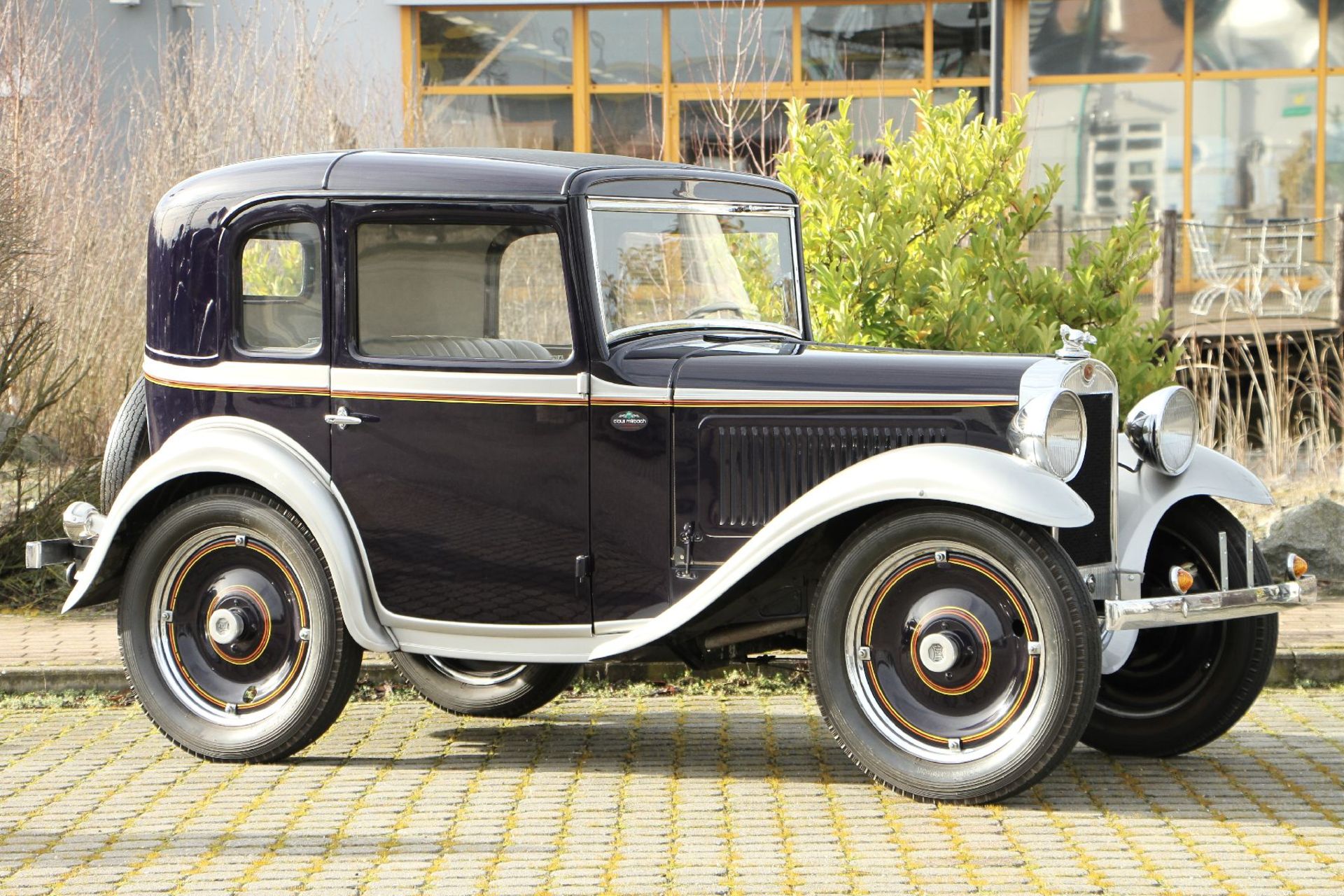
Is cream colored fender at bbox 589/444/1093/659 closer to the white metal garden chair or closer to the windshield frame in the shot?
the windshield frame

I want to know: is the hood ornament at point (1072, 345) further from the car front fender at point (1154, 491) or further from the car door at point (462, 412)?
the car door at point (462, 412)

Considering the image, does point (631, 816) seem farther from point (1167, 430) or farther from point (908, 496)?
point (1167, 430)

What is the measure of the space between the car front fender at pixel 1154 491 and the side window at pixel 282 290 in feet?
8.67

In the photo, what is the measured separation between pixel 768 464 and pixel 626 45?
13.1 meters

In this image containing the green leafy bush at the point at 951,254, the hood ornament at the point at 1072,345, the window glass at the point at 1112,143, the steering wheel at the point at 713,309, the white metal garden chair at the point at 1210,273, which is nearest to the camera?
the hood ornament at the point at 1072,345

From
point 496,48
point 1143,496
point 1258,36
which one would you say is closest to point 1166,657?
point 1143,496

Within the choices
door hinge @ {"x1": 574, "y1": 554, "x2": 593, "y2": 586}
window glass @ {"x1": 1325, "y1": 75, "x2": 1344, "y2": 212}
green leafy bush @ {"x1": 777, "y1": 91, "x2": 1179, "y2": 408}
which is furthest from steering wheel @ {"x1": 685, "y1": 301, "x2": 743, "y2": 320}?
window glass @ {"x1": 1325, "y1": 75, "x2": 1344, "y2": 212}

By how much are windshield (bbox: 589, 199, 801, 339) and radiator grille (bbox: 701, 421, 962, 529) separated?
538 millimetres

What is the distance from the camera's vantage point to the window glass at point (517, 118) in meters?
17.5

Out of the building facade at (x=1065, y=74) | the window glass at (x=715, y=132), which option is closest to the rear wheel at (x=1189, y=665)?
the window glass at (x=715, y=132)

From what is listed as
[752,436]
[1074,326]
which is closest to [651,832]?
[752,436]

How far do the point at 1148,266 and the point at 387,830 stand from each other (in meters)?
5.08

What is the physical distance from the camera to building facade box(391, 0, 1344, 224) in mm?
17516

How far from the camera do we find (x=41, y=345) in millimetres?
9648
